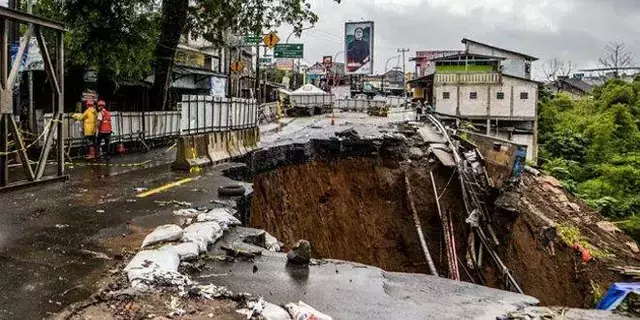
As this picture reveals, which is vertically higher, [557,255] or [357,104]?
[357,104]

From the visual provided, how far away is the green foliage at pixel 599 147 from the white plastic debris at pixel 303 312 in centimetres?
2252

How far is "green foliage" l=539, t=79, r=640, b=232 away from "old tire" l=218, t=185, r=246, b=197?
19.5m

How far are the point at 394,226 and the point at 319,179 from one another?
329 centimetres

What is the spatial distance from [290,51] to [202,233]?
34716 mm

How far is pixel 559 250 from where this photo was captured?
17.9m

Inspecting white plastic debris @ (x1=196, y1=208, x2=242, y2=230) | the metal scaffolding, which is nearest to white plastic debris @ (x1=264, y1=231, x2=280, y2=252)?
white plastic debris @ (x1=196, y1=208, x2=242, y2=230)

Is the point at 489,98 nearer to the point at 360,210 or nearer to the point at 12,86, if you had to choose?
the point at 360,210

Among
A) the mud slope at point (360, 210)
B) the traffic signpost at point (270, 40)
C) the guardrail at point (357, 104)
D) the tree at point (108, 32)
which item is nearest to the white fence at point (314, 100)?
the guardrail at point (357, 104)

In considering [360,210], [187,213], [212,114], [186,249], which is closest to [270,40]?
[360,210]

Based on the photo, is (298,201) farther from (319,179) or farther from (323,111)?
(323,111)

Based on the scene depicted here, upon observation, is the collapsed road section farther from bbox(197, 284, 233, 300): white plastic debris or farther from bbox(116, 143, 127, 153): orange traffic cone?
bbox(116, 143, 127, 153): orange traffic cone

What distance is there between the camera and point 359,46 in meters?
50.0

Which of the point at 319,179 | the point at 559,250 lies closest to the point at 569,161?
the point at 559,250

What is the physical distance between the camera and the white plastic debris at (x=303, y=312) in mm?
4414
